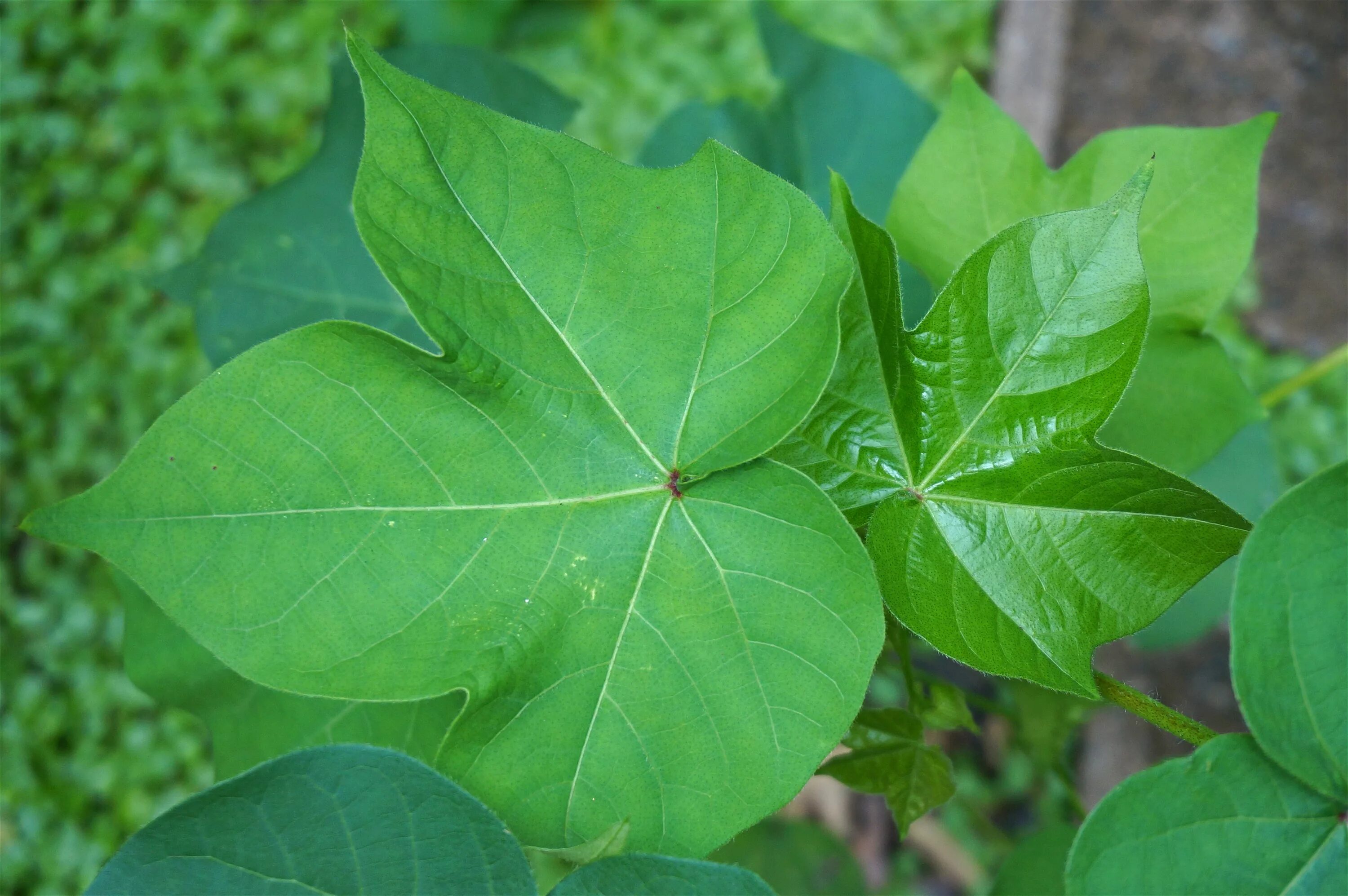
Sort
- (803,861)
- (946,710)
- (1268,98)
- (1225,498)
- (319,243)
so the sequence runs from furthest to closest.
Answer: (1268,98) → (803,861) → (1225,498) → (319,243) → (946,710)

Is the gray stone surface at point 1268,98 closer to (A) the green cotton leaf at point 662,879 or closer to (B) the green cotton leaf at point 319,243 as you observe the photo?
(B) the green cotton leaf at point 319,243

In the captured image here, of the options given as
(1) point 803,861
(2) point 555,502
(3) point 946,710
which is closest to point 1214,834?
(3) point 946,710

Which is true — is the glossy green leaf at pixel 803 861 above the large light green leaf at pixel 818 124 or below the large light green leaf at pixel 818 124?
below

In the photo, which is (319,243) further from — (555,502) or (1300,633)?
(1300,633)

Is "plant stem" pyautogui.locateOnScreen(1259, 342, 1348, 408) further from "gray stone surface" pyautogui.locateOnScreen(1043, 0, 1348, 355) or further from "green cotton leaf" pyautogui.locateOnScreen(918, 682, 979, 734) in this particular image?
"gray stone surface" pyautogui.locateOnScreen(1043, 0, 1348, 355)

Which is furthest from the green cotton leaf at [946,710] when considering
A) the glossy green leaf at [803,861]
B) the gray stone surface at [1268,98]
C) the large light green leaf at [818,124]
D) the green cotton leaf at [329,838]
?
the gray stone surface at [1268,98]
